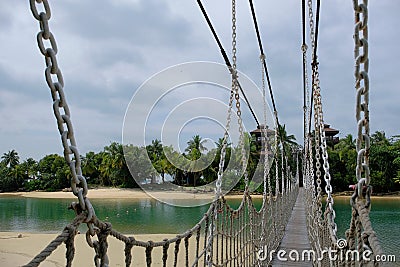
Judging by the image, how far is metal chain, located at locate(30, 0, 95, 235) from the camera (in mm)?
642

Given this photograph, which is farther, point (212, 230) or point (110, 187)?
point (110, 187)

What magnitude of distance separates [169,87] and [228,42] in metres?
2.33

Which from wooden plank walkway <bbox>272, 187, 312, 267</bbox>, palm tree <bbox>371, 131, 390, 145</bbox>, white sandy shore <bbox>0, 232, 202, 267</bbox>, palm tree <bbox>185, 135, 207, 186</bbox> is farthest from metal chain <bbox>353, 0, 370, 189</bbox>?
palm tree <bbox>371, 131, 390, 145</bbox>

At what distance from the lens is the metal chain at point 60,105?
2.11ft

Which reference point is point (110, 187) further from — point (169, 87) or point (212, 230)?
point (212, 230)

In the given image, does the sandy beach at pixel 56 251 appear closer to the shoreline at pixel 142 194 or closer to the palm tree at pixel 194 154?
the palm tree at pixel 194 154

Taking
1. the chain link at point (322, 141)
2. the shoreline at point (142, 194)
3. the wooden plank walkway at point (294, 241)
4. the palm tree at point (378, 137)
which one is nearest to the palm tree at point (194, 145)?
the shoreline at point (142, 194)

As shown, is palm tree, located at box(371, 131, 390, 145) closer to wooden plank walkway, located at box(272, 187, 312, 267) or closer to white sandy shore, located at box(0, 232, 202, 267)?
white sandy shore, located at box(0, 232, 202, 267)

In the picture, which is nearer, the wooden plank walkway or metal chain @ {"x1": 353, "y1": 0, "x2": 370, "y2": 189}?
metal chain @ {"x1": 353, "y1": 0, "x2": 370, "y2": 189}

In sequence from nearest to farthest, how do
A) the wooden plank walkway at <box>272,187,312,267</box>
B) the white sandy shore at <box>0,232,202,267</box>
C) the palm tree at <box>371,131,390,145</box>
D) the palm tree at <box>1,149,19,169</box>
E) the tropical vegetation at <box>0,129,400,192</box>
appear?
the wooden plank walkway at <box>272,187,312,267</box> → the white sandy shore at <box>0,232,202,267</box> → the tropical vegetation at <box>0,129,400,192</box> → the palm tree at <box>371,131,390,145</box> → the palm tree at <box>1,149,19,169</box>

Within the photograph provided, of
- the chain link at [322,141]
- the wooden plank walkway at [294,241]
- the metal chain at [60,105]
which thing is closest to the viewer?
the metal chain at [60,105]

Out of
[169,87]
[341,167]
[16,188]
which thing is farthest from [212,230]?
[16,188]

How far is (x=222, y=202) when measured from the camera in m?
2.08

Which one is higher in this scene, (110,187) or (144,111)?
(144,111)
